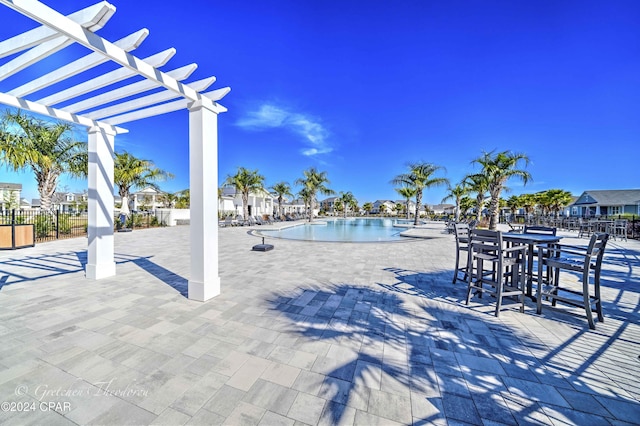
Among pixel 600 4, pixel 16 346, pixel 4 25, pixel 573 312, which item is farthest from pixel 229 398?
pixel 600 4

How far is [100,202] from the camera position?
4.66 meters

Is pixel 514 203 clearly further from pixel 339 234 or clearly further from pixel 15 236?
pixel 15 236

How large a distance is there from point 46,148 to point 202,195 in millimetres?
14849

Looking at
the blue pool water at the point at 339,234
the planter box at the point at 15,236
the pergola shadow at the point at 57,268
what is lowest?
the blue pool water at the point at 339,234

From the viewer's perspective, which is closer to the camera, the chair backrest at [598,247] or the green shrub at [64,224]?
the chair backrest at [598,247]

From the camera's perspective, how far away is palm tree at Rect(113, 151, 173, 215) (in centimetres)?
1705

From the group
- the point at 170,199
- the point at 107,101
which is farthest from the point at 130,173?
the point at 170,199

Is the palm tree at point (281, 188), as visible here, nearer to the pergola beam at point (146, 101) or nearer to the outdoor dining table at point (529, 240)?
the pergola beam at point (146, 101)

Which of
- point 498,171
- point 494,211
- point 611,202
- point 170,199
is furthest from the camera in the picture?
point 170,199

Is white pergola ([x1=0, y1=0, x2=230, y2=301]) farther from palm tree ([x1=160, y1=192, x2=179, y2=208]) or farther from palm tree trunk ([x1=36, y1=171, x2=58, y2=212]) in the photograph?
palm tree ([x1=160, y1=192, x2=179, y2=208])

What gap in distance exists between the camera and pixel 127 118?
444cm

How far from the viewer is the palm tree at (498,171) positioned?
1318cm

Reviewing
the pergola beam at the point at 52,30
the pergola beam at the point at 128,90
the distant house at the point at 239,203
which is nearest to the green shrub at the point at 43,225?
the pergola beam at the point at 128,90

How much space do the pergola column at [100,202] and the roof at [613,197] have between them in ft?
148
